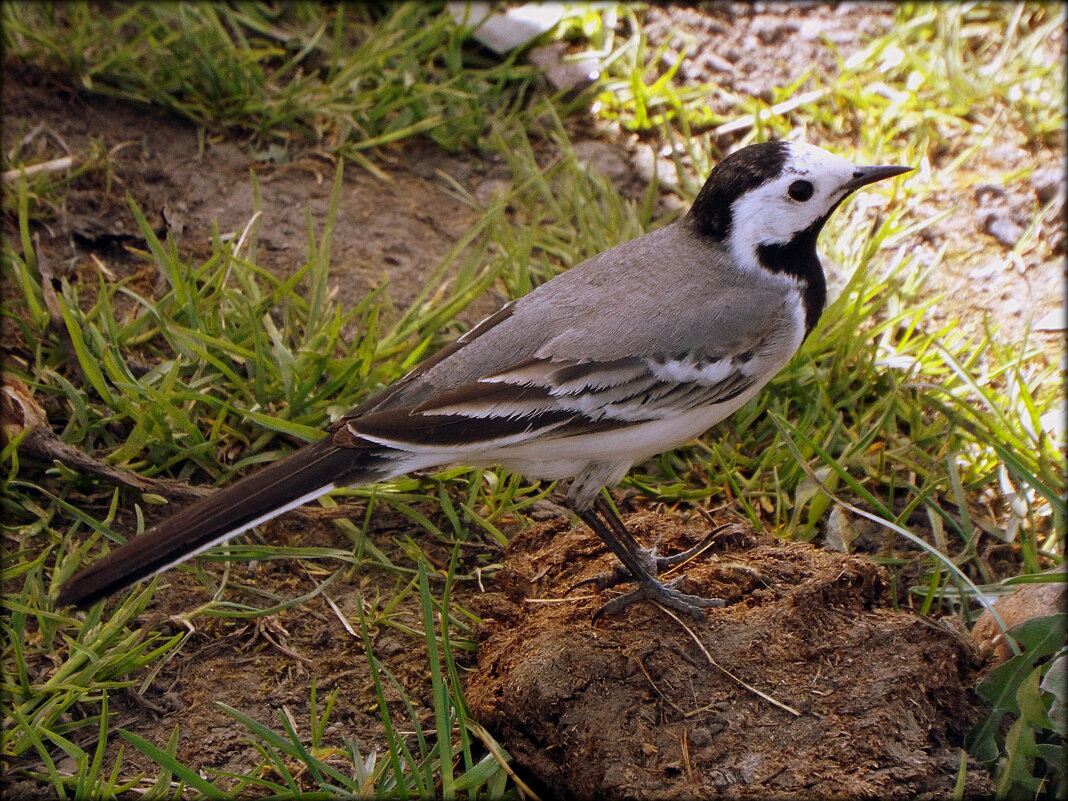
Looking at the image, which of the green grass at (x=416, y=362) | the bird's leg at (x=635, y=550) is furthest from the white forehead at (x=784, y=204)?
the bird's leg at (x=635, y=550)

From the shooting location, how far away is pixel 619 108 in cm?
600

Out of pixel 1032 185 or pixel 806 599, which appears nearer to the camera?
pixel 806 599

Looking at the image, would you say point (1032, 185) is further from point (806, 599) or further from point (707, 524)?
point (806, 599)

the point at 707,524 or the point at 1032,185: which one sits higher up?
the point at 1032,185

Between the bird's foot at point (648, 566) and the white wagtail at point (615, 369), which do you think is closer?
the white wagtail at point (615, 369)

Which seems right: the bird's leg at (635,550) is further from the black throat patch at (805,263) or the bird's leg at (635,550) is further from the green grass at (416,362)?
the black throat patch at (805,263)

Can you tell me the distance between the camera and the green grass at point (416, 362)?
10.5ft

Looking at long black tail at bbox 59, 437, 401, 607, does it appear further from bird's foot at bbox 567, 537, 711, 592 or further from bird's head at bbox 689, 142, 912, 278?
bird's head at bbox 689, 142, 912, 278

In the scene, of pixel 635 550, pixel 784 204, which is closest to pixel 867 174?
pixel 784 204

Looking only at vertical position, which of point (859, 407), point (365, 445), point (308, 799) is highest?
point (365, 445)

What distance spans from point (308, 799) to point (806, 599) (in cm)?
154

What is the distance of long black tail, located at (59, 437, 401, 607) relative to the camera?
9.48 ft

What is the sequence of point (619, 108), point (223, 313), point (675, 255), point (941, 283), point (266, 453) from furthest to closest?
point (619, 108) → point (941, 283) → point (223, 313) → point (266, 453) → point (675, 255)

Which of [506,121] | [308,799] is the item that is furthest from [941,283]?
[308,799]
